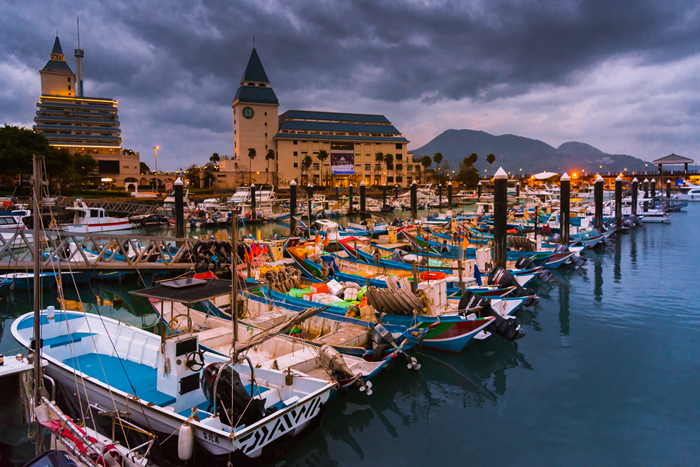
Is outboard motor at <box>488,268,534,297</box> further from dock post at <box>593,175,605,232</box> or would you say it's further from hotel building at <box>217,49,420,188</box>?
hotel building at <box>217,49,420,188</box>

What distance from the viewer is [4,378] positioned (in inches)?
343

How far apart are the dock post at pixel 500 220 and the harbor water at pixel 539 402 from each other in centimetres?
360

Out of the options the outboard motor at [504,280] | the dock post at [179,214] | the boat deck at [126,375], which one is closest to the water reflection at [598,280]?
the outboard motor at [504,280]

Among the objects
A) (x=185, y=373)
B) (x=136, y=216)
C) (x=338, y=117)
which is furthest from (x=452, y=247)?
(x=338, y=117)

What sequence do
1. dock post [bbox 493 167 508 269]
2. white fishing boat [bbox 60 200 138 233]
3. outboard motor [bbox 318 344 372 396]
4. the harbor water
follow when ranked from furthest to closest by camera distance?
1. white fishing boat [bbox 60 200 138 233]
2. dock post [bbox 493 167 508 269]
3. outboard motor [bbox 318 344 372 396]
4. the harbor water

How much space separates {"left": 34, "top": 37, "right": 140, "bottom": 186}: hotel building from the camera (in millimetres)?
102188

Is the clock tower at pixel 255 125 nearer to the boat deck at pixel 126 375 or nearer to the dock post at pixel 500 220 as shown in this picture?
the dock post at pixel 500 220

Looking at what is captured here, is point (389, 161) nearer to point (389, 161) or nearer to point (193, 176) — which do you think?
point (389, 161)

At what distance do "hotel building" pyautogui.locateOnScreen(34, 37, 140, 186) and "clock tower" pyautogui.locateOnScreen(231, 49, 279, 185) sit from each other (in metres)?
25.7

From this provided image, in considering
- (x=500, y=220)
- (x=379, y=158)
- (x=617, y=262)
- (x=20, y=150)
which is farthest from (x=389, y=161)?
(x=500, y=220)

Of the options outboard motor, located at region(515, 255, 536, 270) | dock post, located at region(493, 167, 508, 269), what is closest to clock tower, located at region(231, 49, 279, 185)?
dock post, located at region(493, 167, 508, 269)

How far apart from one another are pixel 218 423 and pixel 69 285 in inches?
848

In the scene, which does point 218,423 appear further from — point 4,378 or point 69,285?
point 69,285

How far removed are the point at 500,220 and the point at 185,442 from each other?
19665 millimetres
